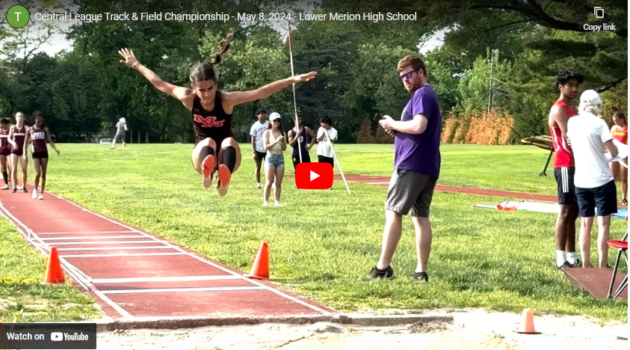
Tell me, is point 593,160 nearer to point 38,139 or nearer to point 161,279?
point 161,279

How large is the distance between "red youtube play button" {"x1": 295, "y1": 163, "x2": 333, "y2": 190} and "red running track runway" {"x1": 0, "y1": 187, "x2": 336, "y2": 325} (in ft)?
27.7

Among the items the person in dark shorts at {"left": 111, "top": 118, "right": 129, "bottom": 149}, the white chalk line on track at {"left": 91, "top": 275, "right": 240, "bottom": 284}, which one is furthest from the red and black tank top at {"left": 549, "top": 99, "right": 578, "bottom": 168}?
the person in dark shorts at {"left": 111, "top": 118, "right": 129, "bottom": 149}

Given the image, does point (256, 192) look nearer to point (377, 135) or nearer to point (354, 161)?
point (354, 161)

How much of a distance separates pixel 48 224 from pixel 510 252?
7.06 meters

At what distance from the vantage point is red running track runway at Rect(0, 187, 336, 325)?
722cm

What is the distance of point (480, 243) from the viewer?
467 inches

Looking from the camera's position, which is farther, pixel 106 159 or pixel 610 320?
pixel 106 159

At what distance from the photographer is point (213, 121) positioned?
7629 mm

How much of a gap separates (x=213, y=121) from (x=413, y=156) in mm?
1902

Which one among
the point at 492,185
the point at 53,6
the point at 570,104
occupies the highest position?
the point at 53,6

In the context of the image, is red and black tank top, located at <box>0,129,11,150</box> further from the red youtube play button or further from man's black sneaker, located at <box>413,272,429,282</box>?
man's black sneaker, located at <box>413,272,429,282</box>

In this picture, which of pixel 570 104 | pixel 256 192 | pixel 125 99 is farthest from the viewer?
pixel 125 99

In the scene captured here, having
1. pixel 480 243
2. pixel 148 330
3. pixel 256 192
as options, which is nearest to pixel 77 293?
pixel 148 330

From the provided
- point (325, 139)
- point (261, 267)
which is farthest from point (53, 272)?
point (325, 139)
